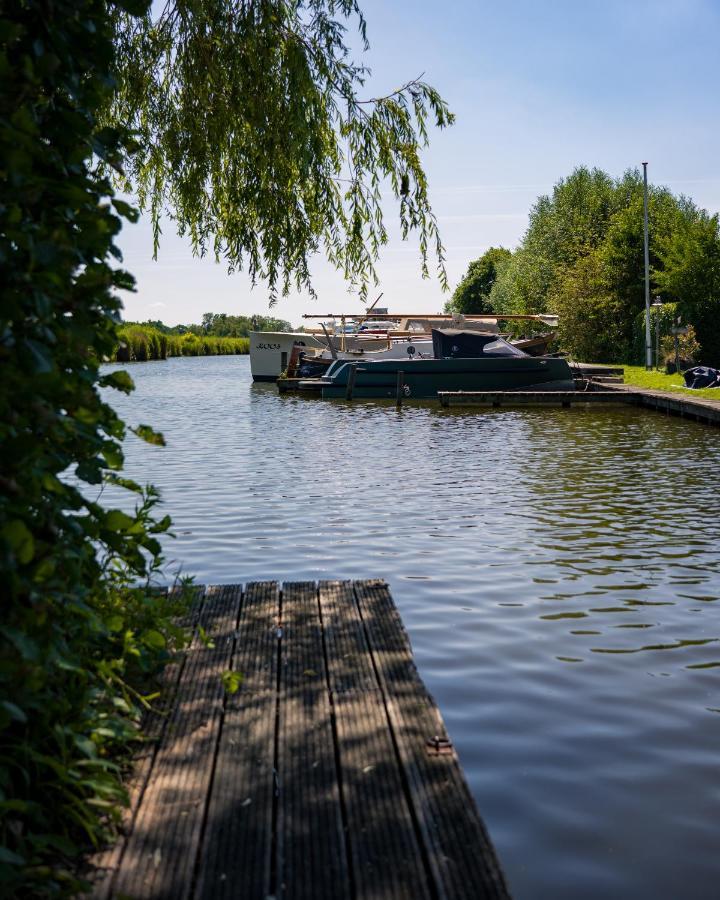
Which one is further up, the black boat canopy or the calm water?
the black boat canopy

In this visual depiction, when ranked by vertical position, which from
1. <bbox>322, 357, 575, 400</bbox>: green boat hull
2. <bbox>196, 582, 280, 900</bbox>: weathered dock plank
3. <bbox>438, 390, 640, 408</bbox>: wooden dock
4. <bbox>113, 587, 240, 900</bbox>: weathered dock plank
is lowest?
<bbox>438, 390, 640, 408</bbox>: wooden dock

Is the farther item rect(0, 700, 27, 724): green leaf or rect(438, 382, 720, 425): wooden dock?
rect(438, 382, 720, 425): wooden dock

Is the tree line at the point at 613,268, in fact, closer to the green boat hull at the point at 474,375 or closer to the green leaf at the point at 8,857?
the green boat hull at the point at 474,375

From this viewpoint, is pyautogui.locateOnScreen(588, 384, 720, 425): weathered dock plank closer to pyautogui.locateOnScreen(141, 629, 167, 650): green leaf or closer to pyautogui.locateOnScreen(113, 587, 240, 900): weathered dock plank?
pyautogui.locateOnScreen(113, 587, 240, 900): weathered dock plank

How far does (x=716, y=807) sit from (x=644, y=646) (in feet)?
7.50

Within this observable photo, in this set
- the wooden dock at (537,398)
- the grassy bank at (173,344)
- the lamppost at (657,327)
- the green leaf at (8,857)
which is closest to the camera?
the green leaf at (8,857)

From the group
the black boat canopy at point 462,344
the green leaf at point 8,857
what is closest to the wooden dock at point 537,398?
the black boat canopy at point 462,344

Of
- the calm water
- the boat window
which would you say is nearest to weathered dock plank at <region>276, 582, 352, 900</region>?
the calm water

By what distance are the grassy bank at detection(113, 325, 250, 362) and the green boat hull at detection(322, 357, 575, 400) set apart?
34313mm

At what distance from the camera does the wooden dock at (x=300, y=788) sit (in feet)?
7.98

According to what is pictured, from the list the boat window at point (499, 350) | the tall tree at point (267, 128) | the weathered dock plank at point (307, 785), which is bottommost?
the weathered dock plank at point (307, 785)

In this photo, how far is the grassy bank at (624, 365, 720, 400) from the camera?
25.3 m

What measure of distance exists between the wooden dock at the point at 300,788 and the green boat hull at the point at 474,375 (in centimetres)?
2815

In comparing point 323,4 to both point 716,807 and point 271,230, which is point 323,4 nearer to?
point 271,230
